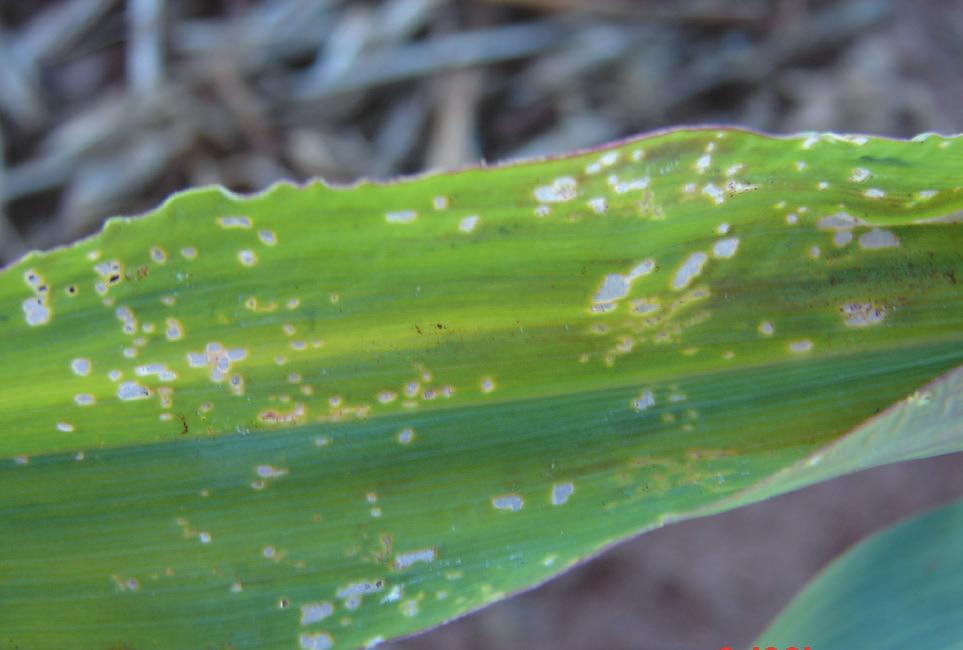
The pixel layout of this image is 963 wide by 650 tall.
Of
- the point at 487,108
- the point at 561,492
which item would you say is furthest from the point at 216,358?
the point at 487,108

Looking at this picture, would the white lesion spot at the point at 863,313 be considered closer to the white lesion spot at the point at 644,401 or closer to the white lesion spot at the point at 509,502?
the white lesion spot at the point at 644,401

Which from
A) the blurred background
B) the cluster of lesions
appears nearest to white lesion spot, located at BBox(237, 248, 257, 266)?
the cluster of lesions

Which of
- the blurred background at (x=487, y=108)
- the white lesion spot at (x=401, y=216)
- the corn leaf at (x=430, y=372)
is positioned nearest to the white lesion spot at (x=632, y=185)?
the corn leaf at (x=430, y=372)

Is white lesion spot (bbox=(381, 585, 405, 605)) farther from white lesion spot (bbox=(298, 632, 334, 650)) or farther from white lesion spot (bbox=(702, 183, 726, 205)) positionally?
white lesion spot (bbox=(702, 183, 726, 205))

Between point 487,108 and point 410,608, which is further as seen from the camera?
point 487,108

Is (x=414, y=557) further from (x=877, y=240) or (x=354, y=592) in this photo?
(x=877, y=240)
